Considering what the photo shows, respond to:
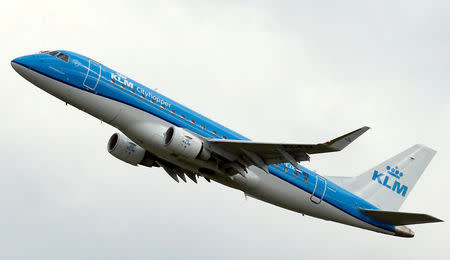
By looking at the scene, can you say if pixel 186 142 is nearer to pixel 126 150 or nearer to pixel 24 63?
pixel 126 150

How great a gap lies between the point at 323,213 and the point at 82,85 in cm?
1443

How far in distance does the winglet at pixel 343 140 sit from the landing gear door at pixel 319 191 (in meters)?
7.51

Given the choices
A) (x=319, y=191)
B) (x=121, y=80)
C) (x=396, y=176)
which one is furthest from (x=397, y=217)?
(x=121, y=80)

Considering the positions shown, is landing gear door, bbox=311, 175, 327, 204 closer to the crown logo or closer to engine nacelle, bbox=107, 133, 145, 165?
the crown logo

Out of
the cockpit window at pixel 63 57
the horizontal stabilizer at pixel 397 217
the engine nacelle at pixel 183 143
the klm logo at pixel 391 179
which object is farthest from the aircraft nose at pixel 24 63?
the klm logo at pixel 391 179

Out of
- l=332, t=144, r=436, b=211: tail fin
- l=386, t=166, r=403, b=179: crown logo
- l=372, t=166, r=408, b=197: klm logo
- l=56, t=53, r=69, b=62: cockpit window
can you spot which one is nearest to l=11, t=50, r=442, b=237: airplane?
l=56, t=53, r=69, b=62: cockpit window

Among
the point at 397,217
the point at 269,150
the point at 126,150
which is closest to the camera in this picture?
the point at 269,150

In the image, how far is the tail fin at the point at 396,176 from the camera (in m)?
45.8

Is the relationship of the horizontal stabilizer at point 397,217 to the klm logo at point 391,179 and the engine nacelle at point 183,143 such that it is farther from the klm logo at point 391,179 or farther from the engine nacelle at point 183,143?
the engine nacelle at point 183,143

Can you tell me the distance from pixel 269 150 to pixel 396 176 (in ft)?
41.0

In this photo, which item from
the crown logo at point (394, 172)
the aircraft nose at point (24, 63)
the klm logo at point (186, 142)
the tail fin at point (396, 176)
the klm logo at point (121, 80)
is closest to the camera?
the aircraft nose at point (24, 63)

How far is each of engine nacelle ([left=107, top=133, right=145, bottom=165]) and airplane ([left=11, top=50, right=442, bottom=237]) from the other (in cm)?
5

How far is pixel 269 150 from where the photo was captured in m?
37.4

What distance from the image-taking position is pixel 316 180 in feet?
137
